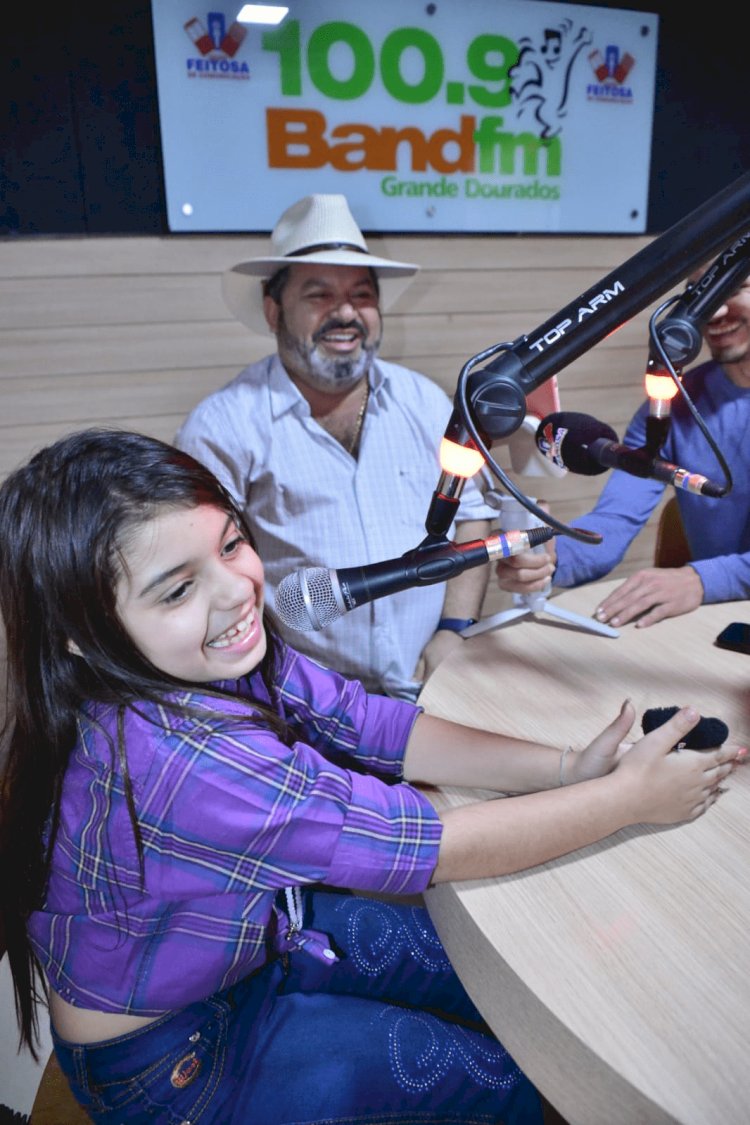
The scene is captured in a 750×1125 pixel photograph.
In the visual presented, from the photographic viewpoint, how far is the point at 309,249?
1.97 metres

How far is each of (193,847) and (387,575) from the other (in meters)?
0.37

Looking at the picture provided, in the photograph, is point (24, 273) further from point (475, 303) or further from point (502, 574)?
point (502, 574)

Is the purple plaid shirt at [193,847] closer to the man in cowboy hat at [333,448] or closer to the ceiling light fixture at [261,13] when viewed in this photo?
the man in cowboy hat at [333,448]

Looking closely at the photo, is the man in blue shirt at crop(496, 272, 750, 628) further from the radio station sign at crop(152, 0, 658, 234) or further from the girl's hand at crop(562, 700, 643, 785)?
the radio station sign at crop(152, 0, 658, 234)

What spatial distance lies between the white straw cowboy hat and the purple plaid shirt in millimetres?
1294

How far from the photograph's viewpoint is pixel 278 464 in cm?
193

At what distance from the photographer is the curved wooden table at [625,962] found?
688mm

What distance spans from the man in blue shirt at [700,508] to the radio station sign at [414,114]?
0.88 m

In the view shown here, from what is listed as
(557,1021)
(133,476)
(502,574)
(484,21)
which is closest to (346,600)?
(133,476)

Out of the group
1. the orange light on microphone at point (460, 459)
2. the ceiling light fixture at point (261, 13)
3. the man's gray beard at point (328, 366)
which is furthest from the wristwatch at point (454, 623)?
the ceiling light fixture at point (261, 13)

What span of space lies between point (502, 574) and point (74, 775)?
0.86 m

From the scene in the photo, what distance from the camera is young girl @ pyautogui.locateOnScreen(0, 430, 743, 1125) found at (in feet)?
2.94

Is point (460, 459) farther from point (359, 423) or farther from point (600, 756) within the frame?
point (359, 423)

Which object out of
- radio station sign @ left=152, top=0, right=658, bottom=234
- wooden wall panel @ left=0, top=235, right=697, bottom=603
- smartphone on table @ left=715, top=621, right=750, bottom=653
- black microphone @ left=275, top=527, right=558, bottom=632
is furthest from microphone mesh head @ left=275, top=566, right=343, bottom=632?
radio station sign @ left=152, top=0, right=658, bottom=234
